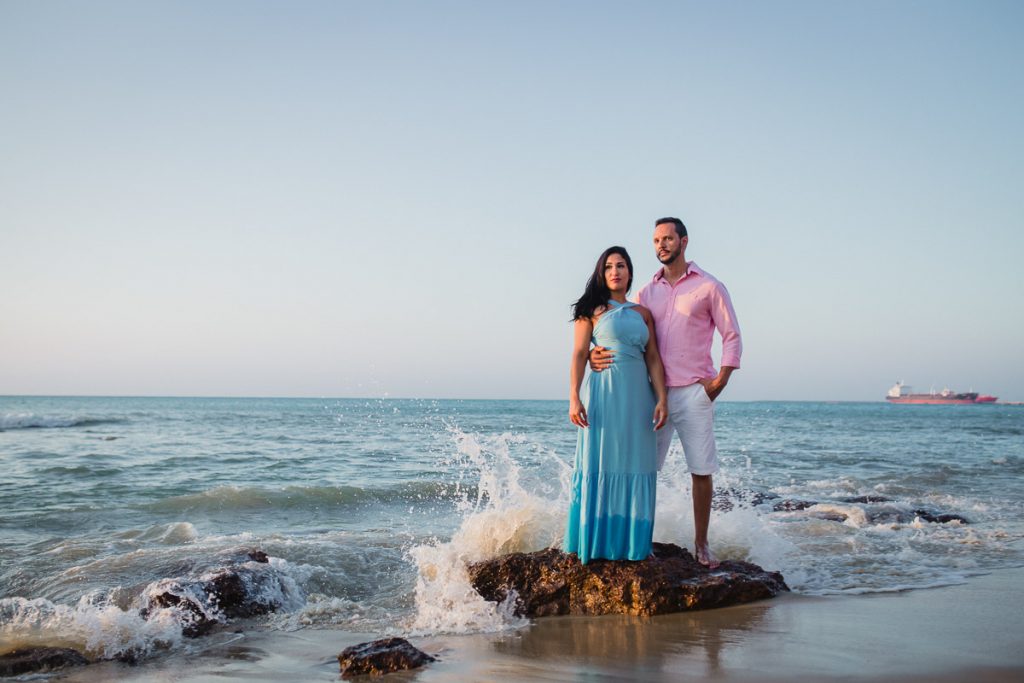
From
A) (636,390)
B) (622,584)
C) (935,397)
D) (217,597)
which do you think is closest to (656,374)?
(636,390)

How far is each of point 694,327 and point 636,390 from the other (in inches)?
23.0

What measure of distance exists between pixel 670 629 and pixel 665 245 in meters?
2.43

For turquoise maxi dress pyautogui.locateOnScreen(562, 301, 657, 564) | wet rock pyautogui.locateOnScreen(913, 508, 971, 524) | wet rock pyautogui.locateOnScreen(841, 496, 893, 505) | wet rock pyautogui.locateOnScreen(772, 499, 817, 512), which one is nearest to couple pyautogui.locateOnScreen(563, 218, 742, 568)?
turquoise maxi dress pyautogui.locateOnScreen(562, 301, 657, 564)

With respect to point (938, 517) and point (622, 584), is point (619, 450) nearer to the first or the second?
point (622, 584)

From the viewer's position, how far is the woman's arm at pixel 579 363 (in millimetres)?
4875

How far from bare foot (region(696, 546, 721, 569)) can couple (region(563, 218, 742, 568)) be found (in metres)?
0.44

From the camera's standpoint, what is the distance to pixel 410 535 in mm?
8266

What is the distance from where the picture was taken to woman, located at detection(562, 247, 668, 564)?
482 cm

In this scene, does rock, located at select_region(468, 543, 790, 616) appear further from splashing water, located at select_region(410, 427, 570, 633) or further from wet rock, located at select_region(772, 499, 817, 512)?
wet rock, located at select_region(772, 499, 817, 512)

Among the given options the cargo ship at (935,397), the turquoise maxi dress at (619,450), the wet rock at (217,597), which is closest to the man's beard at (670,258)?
the turquoise maxi dress at (619,450)

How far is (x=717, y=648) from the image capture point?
3852 millimetres

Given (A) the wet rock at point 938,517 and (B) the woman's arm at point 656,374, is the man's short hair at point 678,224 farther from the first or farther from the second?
(A) the wet rock at point 938,517

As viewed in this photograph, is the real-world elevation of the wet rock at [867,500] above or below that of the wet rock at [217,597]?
above

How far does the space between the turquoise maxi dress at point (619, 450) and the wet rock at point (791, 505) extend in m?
5.42
